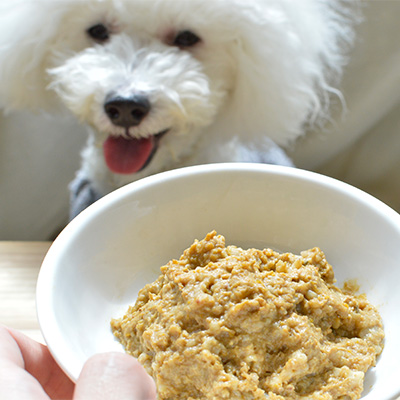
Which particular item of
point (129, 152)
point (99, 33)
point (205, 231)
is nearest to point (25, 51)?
point (99, 33)

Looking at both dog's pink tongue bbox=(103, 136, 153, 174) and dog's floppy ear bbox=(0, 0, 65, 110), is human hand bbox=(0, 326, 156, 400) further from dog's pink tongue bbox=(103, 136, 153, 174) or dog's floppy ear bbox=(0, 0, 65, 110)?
dog's floppy ear bbox=(0, 0, 65, 110)

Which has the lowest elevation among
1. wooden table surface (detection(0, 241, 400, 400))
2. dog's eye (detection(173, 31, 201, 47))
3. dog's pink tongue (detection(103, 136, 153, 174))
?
wooden table surface (detection(0, 241, 400, 400))

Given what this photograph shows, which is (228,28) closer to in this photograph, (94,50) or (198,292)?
(94,50)

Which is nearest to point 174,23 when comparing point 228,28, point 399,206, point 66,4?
point 228,28

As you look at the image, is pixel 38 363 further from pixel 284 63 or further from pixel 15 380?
pixel 284 63

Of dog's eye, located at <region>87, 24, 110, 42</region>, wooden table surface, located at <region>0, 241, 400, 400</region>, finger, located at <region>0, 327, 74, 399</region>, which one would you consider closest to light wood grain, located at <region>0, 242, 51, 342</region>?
wooden table surface, located at <region>0, 241, 400, 400</region>

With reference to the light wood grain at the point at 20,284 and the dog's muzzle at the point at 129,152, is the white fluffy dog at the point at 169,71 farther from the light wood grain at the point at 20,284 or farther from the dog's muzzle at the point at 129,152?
the light wood grain at the point at 20,284
